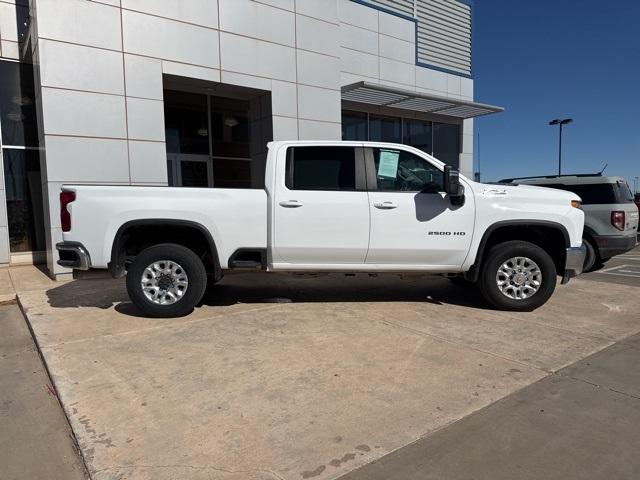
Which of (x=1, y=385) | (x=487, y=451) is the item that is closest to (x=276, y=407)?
(x=487, y=451)

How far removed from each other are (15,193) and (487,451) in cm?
1102

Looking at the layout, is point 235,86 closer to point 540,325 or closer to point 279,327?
point 279,327

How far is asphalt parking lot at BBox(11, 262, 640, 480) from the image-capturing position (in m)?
2.91

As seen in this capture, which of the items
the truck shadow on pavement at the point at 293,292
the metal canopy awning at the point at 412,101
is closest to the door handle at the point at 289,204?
the truck shadow on pavement at the point at 293,292

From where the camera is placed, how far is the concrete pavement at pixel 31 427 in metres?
2.79

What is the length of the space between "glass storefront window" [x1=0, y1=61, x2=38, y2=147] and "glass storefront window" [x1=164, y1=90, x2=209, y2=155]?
2834 mm

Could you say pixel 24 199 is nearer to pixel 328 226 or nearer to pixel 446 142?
pixel 328 226

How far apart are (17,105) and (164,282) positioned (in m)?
7.52

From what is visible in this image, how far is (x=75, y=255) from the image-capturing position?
211 inches

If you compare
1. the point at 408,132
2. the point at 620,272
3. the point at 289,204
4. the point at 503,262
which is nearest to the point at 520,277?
the point at 503,262

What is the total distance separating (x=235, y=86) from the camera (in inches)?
427

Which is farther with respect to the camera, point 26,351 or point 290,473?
point 26,351

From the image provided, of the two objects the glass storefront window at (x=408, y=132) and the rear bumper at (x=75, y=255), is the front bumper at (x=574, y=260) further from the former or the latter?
the glass storefront window at (x=408, y=132)

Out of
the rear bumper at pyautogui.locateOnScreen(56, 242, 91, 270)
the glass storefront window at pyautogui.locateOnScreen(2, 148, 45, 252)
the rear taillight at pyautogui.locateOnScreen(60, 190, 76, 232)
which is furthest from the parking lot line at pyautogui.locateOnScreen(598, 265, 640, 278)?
the glass storefront window at pyautogui.locateOnScreen(2, 148, 45, 252)
